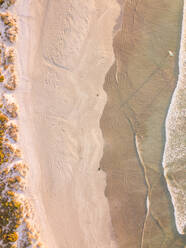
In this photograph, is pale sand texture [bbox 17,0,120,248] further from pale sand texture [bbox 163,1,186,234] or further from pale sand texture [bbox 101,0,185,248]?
pale sand texture [bbox 163,1,186,234]

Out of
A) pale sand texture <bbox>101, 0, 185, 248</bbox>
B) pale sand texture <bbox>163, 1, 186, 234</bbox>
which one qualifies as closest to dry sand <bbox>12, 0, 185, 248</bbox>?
pale sand texture <bbox>101, 0, 185, 248</bbox>

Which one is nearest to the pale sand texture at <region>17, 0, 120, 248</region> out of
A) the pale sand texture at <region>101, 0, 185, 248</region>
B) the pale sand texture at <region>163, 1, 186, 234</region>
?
the pale sand texture at <region>101, 0, 185, 248</region>

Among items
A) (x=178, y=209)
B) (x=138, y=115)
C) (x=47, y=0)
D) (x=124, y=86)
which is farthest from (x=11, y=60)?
(x=178, y=209)

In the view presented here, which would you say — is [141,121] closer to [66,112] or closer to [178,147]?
[178,147]

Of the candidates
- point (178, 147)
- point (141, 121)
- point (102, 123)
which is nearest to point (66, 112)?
point (102, 123)
